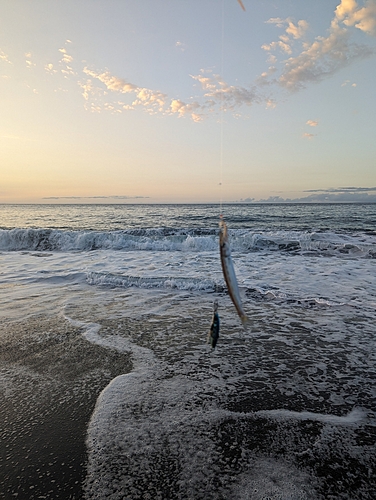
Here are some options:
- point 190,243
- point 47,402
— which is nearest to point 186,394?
point 47,402

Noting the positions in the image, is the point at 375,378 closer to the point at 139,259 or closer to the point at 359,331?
the point at 359,331

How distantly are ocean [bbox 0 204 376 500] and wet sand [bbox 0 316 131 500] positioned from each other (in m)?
0.02

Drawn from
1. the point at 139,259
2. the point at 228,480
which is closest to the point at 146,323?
the point at 228,480

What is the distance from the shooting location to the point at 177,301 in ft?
26.8

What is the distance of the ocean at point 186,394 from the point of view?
110 inches

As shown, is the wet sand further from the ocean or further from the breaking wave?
the breaking wave

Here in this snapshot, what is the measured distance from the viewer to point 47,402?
3.87 meters

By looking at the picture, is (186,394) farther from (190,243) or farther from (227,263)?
(190,243)

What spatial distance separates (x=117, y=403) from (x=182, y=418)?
0.85 meters

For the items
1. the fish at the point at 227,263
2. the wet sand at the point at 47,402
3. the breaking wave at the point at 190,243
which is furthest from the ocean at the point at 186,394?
the breaking wave at the point at 190,243

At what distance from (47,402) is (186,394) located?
5.63ft

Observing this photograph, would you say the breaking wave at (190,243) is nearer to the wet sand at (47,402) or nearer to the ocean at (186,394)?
the ocean at (186,394)

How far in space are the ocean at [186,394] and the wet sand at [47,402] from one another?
0.05 ft

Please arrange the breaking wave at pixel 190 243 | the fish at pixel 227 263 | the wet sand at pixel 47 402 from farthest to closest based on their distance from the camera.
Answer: the breaking wave at pixel 190 243 < the wet sand at pixel 47 402 < the fish at pixel 227 263
